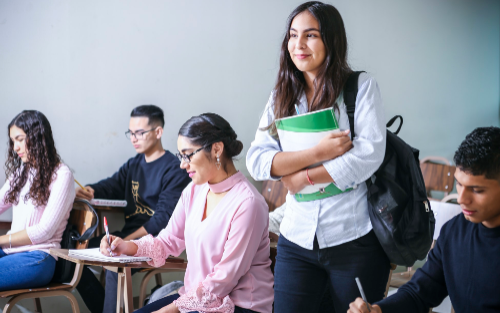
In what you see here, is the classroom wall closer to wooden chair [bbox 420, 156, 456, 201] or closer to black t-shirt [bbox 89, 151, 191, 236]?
black t-shirt [bbox 89, 151, 191, 236]

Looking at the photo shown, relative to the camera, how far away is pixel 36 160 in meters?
2.62

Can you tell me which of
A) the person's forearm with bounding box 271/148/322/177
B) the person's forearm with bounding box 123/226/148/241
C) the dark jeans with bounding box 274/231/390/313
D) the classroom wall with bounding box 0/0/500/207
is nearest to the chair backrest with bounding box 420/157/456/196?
the classroom wall with bounding box 0/0/500/207

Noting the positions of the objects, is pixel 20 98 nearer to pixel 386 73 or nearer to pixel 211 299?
pixel 211 299

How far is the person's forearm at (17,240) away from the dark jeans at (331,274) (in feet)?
5.50

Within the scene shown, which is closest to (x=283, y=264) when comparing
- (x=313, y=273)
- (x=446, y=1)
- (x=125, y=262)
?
(x=313, y=273)

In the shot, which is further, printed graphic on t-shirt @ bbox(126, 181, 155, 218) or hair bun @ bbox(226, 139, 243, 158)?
printed graphic on t-shirt @ bbox(126, 181, 155, 218)

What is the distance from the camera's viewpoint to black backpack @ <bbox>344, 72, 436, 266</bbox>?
49.6 inches

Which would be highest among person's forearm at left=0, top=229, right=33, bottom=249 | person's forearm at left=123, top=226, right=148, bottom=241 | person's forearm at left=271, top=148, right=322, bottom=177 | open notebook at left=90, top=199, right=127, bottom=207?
person's forearm at left=271, top=148, right=322, bottom=177

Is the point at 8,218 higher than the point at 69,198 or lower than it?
lower

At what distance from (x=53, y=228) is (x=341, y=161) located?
5.94 ft

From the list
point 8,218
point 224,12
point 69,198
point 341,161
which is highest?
point 224,12

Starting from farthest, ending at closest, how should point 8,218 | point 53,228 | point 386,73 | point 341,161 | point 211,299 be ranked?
point 386,73
point 8,218
point 53,228
point 211,299
point 341,161

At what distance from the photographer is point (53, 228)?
2.50 meters

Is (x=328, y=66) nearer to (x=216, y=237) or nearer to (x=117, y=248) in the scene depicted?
(x=216, y=237)
